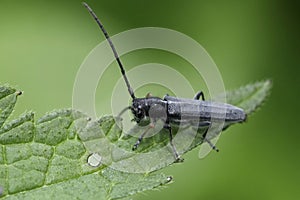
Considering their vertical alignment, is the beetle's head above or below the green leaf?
above

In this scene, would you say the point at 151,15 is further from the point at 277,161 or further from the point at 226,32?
the point at 277,161

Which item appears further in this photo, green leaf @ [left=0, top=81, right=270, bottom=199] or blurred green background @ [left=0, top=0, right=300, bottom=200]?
blurred green background @ [left=0, top=0, right=300, bottom=200]

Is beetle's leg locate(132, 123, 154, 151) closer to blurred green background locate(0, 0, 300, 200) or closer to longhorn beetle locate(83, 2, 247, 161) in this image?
longhorn beetle locate(83, 2, 247, 161)

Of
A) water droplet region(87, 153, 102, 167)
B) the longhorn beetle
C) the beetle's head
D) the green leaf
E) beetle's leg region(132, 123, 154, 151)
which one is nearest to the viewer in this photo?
the green leaf

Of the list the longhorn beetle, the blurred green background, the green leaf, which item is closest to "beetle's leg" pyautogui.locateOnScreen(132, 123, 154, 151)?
the green leaf

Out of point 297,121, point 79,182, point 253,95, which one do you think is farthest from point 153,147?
point 297,121

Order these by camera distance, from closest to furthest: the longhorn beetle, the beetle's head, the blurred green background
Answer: the beetle's head
the longhorn beetle
the blurred green background

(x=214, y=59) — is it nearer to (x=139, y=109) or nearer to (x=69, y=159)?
(x=139, y=109)

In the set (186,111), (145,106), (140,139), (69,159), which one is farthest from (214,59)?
(69,159)
